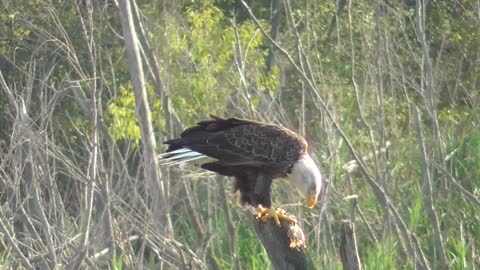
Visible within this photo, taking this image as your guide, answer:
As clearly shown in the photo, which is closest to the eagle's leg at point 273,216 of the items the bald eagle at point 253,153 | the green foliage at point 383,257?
the bald eagle at point 253,153

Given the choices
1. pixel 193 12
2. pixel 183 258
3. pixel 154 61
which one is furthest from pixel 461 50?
pixel 183 258

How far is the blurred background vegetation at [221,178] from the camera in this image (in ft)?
22.6

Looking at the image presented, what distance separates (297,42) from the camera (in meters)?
7.45

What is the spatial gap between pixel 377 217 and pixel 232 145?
A: 2.44 m

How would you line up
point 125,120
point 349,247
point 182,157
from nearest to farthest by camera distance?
point 349,247 → point 182,157 → point 125,120

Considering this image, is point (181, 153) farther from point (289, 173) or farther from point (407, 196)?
point (407, 196)

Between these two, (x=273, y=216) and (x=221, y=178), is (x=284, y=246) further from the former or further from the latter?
(x=221, y=178)

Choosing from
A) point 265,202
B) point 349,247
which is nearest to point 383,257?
point 265,202

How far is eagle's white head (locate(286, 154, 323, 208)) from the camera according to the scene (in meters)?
6.69

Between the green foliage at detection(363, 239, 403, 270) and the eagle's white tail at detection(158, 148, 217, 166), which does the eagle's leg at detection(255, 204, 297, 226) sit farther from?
the green foliage at detection(363, 239, 403, 270)

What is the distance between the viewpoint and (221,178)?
316 inches

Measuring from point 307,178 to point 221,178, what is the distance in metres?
1.37

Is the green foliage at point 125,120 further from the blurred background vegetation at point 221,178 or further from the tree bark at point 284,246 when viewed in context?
the tree bark at point 284,246

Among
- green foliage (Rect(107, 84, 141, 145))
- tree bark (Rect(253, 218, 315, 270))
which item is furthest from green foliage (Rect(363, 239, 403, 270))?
green foliage (Rect(107, 84, 141, 145))
